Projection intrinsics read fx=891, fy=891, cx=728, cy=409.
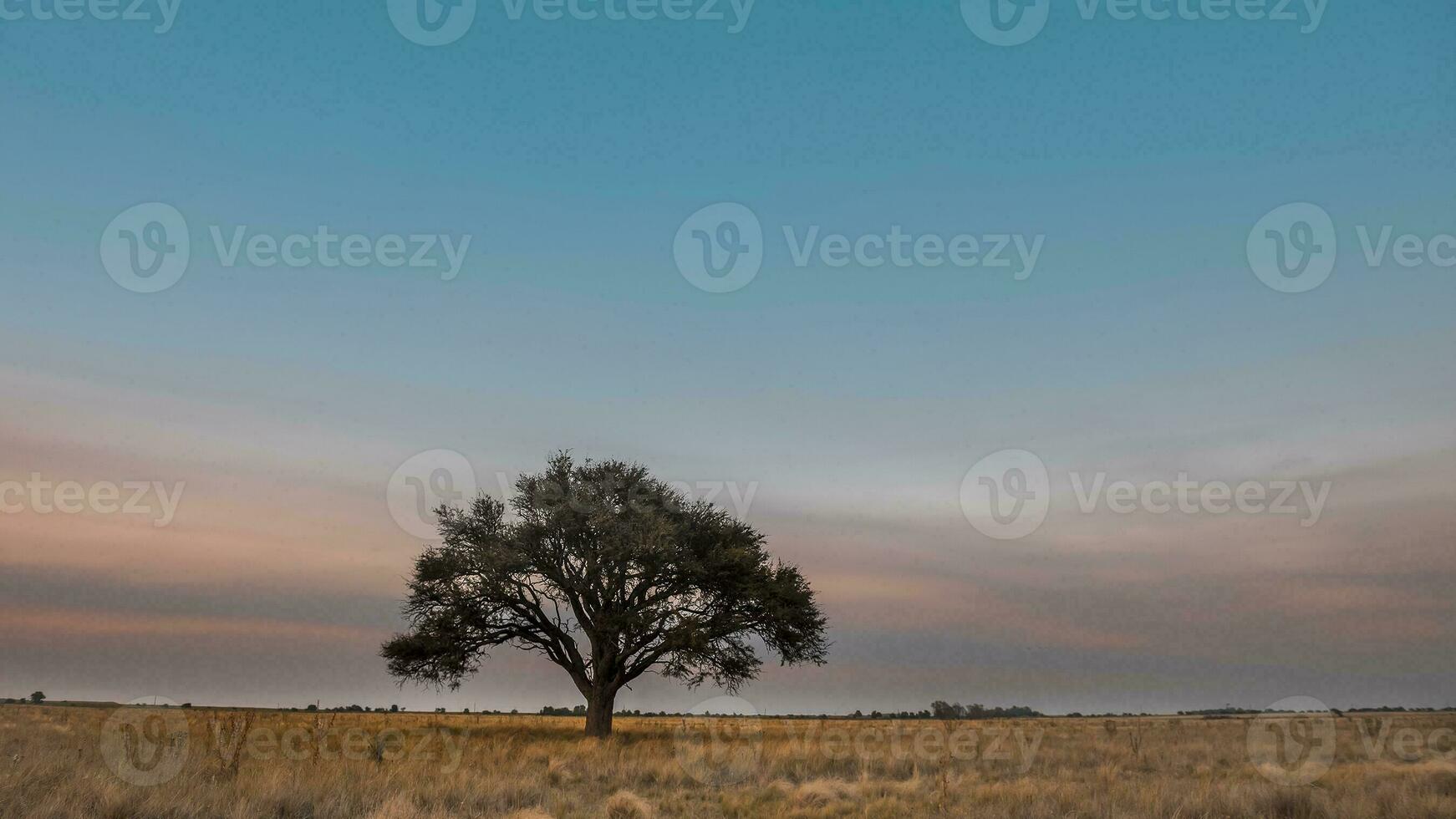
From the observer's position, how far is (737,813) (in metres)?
12.9

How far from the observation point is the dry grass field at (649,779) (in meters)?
11.5

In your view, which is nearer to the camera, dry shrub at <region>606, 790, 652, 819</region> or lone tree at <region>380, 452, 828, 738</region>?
dry shrub at <region>606, 790, 652, 819</region>

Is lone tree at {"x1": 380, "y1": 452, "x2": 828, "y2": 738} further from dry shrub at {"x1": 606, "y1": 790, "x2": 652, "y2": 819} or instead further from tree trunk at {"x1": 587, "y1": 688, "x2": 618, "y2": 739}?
dry shrub at {"x1": 606, "y1": 790, "x2": 652, "y2": 819}

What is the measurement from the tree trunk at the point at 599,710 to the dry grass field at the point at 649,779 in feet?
21.0

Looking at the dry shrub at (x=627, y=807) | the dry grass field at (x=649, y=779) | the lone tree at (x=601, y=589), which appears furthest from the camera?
the lone tree at (x=601, y=589)

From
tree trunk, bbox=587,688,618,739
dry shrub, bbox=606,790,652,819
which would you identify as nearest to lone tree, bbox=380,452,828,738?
tree trunk, bbox=587,688,618,739

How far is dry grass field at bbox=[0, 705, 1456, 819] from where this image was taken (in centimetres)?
1148

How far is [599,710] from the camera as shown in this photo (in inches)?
1165

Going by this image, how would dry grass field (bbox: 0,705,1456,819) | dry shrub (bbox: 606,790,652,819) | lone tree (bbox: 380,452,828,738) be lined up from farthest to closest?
lone tree (bbox: 380,452,828,738)
dry shrub (bbox: 606,790,652,819)
dry grass field (bbox: 0,705,1456,819)

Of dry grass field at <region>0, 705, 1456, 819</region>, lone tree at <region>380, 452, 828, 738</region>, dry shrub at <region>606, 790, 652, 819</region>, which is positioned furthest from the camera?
lone tree at <region>380, 452, 828, 738</region>

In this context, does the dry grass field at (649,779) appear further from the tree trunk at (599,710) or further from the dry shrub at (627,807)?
the tree trunk at (599,710)

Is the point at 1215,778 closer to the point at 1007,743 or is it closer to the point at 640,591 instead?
the point at 1007,743

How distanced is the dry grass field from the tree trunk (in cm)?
641

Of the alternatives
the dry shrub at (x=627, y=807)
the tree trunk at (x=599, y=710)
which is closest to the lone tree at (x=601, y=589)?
the tree trunk at (x=599, y=710)
